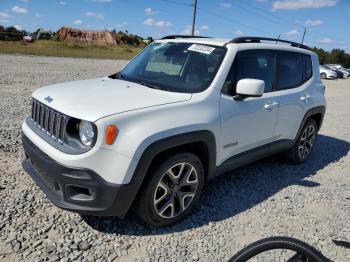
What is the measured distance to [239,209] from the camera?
4059mm

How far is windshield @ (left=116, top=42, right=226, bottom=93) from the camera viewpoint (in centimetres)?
377

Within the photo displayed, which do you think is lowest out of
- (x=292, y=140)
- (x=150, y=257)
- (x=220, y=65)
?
(x=150, y=257)

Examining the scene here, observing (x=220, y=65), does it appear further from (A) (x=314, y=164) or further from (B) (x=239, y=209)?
(A) (x=314, y=164)

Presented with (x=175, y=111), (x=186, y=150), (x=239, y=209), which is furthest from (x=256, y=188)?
(x=175, y=111)

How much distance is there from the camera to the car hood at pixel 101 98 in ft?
9.79

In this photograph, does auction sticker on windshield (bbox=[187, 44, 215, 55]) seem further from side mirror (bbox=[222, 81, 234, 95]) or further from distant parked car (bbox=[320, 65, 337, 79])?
distant parked car (bbox=[320, 65, 337, 79])

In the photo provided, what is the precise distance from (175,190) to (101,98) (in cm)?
115

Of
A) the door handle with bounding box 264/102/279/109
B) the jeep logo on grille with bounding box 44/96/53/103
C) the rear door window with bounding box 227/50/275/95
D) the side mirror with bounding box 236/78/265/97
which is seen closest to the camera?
the jeep logo on grille with bounding box 44/96/53/103

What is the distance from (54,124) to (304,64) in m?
3.92

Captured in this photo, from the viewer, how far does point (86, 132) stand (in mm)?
2939

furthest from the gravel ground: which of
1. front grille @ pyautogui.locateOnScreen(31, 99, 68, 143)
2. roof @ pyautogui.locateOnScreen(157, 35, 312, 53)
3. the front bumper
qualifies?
roof @ pyautogui.locateOnScreen(157, 35, 312, 53)

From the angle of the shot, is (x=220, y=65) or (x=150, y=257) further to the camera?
(x=220, y=65)

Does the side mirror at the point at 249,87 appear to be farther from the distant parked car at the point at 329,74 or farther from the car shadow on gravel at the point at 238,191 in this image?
the distant parked car at the point at 329,74

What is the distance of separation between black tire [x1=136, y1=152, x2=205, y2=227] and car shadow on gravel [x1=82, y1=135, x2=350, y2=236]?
0.49 feet
